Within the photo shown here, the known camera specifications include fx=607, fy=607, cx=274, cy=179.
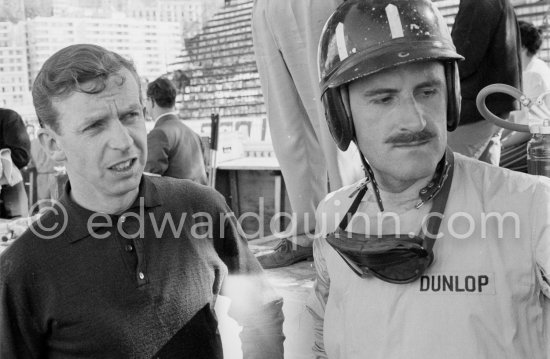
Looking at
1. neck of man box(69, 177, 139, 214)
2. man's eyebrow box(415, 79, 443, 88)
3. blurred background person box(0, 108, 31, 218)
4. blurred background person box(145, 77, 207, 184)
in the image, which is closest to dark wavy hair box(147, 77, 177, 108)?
blurred background person box(145, 77, 207, 184)

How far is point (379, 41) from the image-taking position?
132cm

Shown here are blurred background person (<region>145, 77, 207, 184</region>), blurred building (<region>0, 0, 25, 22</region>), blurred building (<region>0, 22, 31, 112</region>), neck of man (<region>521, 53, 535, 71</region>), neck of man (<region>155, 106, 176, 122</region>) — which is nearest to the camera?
neck of man (<region>521, 53, 535, 71</region>)

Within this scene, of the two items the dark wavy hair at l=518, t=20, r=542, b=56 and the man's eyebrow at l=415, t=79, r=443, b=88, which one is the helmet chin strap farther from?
the dark wavy hair at l=518, t=20, r=542, b=56

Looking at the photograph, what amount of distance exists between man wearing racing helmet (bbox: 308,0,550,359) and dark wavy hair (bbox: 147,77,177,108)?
15.0ft

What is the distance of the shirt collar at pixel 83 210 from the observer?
1551 mm

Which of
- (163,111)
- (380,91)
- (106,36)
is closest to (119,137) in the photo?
(380,91)

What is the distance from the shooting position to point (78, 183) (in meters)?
1.65

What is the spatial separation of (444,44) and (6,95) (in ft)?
40.0

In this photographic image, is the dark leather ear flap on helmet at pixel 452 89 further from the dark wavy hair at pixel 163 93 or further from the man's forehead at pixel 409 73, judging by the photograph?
the dark wavy hair at pixel 163 93

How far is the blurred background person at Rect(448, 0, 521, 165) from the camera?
3027mm

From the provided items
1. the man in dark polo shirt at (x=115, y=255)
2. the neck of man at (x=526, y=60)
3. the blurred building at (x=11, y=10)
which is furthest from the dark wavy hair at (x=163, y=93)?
the blurred building at (x=11, y=10)

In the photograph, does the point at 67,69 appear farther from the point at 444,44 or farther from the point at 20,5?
the point at 20,5

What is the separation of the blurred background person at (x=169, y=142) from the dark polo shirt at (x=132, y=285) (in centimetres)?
390
